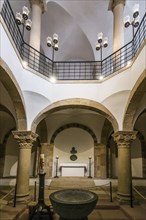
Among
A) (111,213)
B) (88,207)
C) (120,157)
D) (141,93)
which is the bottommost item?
(111,213)

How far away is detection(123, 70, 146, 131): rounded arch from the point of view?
4.80 m

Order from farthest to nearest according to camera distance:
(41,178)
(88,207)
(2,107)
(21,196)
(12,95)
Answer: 1. (2,107)
2. (21,196)
3. (12,95)
4. (41,178)
5. (88,207)

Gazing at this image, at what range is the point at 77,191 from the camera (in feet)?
12.5

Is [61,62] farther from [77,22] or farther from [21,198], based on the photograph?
[77,22]

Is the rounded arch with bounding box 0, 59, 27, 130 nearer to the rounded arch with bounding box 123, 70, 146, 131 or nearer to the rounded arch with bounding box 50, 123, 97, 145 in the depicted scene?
the rounded arch with bounding box 123, 70, 146, 131

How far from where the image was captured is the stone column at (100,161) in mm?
9820

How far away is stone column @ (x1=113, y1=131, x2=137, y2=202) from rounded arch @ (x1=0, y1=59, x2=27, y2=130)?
326 cm

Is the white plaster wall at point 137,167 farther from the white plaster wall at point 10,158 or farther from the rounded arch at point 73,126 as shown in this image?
the white plaster wall at point 10,158

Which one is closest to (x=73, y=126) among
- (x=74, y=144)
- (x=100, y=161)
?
(x=74, y=144)

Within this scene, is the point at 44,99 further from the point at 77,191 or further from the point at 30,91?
the point at 77,191

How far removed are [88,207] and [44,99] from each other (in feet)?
14.4

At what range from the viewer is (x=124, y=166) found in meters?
6.30

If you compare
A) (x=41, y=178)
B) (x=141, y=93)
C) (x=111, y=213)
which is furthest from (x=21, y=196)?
(x=141, y=93)

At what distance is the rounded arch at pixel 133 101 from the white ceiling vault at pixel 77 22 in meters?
6.03
